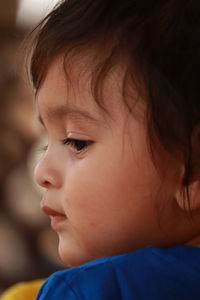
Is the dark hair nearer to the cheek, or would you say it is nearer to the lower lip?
the cheek

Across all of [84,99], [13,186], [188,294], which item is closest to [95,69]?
[84,99]

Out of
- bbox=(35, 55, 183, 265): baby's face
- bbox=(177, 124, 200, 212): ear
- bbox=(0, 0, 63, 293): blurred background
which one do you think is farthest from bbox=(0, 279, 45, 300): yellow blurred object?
bbox=(0, 0, 63, 293): blurred background

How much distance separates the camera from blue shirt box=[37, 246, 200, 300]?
562 mm

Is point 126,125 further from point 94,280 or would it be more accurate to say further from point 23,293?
point 23,293

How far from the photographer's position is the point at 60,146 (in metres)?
0.69

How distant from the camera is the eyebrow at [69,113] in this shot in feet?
2.11

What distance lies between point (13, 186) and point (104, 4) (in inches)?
52.0

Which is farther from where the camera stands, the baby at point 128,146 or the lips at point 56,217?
the lips at point 56,217

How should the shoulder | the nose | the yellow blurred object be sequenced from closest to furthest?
1. the shoulder
2. the nose
3. the yellow blurred object

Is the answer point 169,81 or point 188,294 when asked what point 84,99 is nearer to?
point 169,81

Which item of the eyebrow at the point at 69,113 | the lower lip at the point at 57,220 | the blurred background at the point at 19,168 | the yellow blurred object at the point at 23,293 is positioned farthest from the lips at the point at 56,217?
the blurred background at the point at 19,168

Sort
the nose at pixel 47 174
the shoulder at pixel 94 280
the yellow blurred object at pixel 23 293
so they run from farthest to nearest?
the yellow blurred object at pixel 23 293 → the nose at pixel 47 174 → the shoulder at pixel 94 280

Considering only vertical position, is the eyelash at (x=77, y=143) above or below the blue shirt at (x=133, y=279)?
above

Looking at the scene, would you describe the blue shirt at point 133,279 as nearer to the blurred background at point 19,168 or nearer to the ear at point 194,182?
the ear at point 194,182
